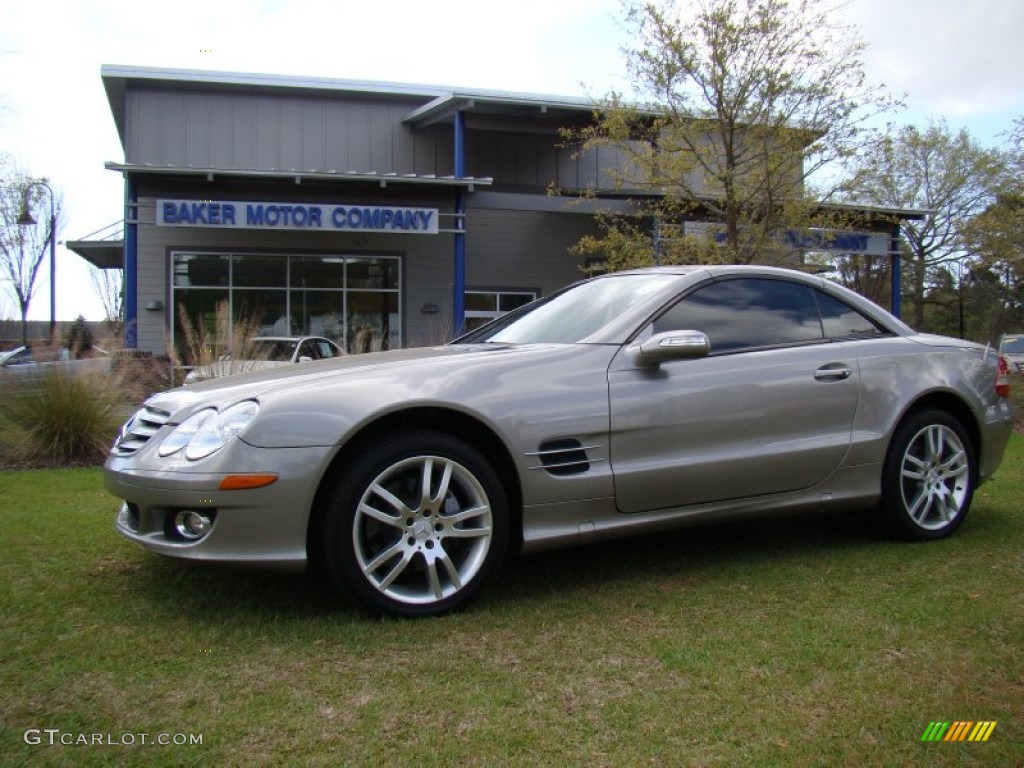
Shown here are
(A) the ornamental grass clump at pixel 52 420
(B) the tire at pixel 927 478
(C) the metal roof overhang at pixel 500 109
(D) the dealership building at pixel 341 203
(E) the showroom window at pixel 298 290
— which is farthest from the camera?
(E) the showroom window at pixel 298 290

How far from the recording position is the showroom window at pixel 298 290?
61.8ft

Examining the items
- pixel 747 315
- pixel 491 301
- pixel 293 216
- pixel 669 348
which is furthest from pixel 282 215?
pixel 669 348

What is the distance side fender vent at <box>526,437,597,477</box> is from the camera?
350 cm

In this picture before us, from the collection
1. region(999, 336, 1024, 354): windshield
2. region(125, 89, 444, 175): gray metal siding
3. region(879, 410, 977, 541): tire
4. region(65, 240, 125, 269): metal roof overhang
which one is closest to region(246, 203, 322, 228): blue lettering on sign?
region(125, 89, 444, 175): gray metal siding

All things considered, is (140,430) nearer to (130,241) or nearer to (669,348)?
(669,348)

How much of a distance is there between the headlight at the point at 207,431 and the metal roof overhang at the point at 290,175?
13.9 meters

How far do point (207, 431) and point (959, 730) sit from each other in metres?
2.68

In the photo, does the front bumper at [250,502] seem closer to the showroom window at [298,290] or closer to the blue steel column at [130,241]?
the blue steel column at [130,241]

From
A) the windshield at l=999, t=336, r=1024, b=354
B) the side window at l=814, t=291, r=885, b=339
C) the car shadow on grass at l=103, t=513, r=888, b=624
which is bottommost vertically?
the car shadow on grass at l=103, t=513, r=888, b=624

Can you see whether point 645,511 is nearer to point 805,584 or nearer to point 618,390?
point 618,390

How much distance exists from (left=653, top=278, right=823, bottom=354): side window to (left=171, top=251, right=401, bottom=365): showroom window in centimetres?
1470

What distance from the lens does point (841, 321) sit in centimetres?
449

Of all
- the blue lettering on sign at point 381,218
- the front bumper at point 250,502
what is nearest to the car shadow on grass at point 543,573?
the front bumper at point 250,502

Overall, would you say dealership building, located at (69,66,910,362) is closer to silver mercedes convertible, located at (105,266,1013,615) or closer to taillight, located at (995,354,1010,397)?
taillight, located at (995,354,1010,397)
